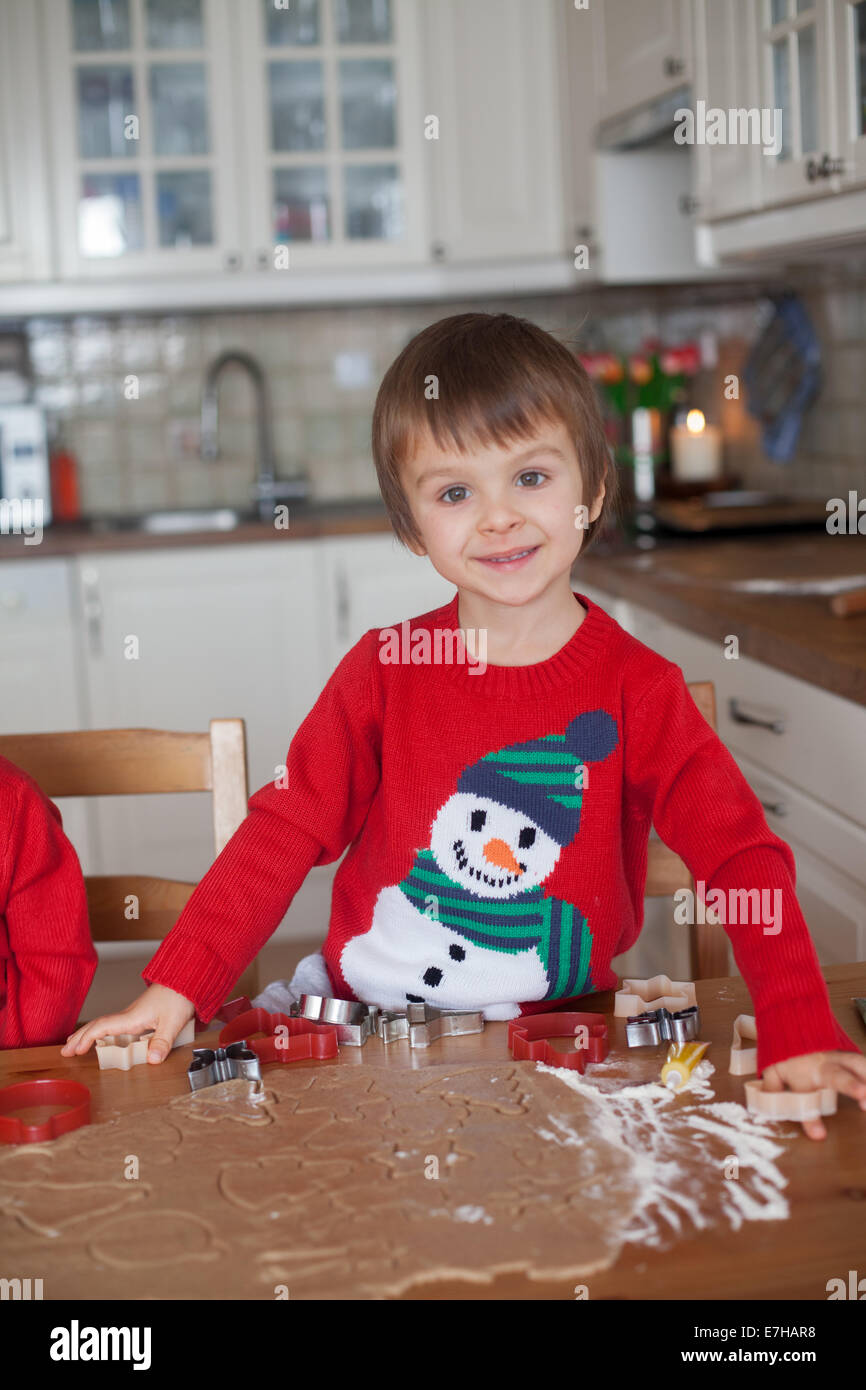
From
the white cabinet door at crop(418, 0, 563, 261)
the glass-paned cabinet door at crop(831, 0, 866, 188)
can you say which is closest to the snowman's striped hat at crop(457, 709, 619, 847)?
the glass-paned cabinet door at crop(831, 0, 866, 188)

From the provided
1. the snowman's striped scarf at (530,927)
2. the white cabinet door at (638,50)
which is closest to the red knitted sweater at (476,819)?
the snowman's striped scarf at (530,927)

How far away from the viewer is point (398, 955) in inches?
43.4

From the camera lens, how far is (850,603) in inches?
70.4

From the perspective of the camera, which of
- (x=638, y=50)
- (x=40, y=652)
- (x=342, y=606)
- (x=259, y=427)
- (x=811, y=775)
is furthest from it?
(x=259, y=427)

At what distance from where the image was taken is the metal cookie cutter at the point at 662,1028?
0.86 m

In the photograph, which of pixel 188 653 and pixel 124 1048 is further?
pixel 188 653

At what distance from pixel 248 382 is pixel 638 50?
1.39 meters

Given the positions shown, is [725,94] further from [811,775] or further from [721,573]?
[811,775]

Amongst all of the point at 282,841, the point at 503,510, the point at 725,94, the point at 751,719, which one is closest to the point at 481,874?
the point at 282,841

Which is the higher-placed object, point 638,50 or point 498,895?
point 638,50

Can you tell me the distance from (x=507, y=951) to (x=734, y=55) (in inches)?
71.0

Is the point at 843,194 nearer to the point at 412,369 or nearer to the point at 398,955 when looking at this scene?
the point at 412,369
